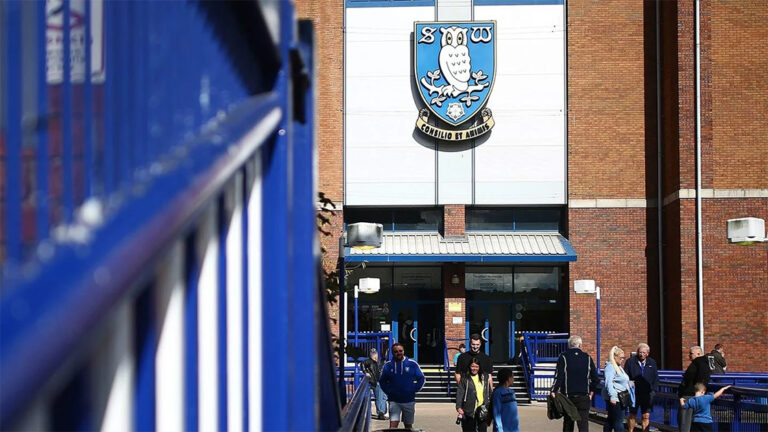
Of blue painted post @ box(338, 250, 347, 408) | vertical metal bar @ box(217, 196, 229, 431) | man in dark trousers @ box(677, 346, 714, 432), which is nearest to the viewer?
vertical metal bar @ box(217, 196, 229, 431)

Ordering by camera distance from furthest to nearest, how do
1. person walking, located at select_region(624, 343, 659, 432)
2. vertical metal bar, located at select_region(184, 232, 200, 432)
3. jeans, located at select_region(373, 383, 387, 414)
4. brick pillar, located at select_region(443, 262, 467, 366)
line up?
brick pillar, located at select_region(443, 262, 467, 366), jeans, located at select_region(373, 383, 387, 414), person walking, located at select_region(624, 343, 659, 432), vertical metal bar, located at select_region(184, 232, 200, 432)

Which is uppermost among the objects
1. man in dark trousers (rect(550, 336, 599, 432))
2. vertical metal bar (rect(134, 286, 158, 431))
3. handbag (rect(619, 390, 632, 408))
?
vertical metal bar (rect(134, 286, 158, 431))

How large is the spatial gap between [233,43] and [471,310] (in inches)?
1274

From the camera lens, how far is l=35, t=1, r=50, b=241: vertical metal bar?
35.4 inches

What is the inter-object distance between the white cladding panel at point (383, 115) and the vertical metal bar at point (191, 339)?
31.9 meters

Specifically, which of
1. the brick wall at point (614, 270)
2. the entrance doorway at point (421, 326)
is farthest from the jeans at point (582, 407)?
the entrance doorway at point (421, 326)

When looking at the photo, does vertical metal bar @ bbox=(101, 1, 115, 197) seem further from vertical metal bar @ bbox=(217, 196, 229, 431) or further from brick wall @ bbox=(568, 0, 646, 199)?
brick wall @ bbox=(568, 0, 646, 199)

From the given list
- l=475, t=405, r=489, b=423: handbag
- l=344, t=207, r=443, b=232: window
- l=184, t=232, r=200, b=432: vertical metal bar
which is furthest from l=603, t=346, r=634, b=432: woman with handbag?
l=344, t=207, r=443, b=232: window

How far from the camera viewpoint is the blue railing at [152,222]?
83 cm

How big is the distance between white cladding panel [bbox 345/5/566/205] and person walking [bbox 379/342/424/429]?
55.9 feet

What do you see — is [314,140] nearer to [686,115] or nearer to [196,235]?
[196,235]

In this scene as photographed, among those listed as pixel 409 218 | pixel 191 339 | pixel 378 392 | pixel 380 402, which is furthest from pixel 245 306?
pixel 409 218

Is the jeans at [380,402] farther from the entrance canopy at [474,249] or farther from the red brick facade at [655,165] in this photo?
the red brick facade at [655,165]

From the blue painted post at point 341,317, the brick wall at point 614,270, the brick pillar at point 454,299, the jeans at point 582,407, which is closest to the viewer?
the blue painted post at point 341,317
